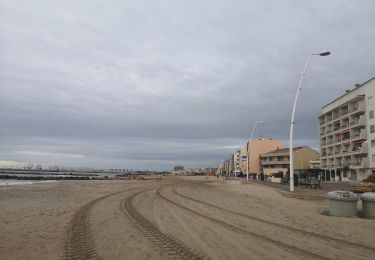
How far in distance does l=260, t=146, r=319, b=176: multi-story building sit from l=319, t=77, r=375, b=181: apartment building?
2064 centimetres

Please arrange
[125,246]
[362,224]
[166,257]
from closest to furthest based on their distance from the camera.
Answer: [166,257] < [125,246] < [362,224]

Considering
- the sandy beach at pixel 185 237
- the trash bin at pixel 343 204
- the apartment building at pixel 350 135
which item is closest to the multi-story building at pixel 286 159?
the apartment building at pixel 350 135

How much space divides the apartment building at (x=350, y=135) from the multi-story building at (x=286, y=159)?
20644 mm

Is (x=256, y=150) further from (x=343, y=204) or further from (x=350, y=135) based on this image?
(x=343, y=204)

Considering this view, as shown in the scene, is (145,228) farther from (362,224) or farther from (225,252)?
(362,224)

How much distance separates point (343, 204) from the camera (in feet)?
51.2

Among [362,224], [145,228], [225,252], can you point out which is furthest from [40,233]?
[362,224]

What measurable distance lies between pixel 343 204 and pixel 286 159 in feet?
360

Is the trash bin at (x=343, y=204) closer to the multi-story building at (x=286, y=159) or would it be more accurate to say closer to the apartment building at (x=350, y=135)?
the apartment building at (x=350, y=135)

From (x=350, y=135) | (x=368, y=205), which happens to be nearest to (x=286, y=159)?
(x=350, y=135)

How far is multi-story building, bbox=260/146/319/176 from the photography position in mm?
118875

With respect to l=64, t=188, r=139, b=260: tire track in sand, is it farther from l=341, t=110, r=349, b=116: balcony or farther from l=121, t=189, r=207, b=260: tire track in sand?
l=341, t=110, r=349, b=116: balcony

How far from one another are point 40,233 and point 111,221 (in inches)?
120

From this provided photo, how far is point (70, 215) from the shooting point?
15828 millimetres
